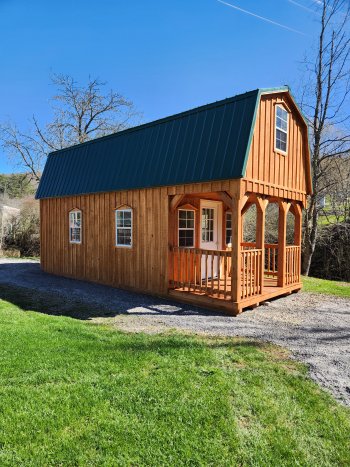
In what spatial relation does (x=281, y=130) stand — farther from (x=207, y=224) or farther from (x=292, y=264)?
(x=292, y=264)

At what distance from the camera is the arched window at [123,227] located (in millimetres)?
9289

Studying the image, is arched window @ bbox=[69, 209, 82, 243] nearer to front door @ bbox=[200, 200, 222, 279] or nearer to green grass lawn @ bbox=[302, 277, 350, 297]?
front door @ bbox=[200, 200, 222, 279]

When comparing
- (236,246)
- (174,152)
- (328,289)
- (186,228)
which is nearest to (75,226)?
(186,228)

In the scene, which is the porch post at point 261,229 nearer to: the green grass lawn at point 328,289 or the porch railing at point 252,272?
the porch railing at point 252,272

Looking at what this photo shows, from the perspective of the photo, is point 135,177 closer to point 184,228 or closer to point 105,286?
point 184,228

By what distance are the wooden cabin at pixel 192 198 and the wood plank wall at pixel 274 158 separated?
0.03m

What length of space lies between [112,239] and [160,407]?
23.2 ft

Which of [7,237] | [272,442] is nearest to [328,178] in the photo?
[272,442]

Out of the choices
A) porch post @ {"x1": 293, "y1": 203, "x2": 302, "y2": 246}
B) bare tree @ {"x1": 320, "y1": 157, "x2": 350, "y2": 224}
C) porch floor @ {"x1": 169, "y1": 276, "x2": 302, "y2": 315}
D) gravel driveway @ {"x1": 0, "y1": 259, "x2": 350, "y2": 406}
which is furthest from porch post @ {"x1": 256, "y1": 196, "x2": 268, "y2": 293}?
bare tree @ {"x1": 320, "y1": 157, "x2": 350, "y2": 224}

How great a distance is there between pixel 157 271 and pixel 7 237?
15122mm

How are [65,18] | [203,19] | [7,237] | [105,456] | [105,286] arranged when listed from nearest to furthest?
[105,456] < [65,18] < [203,19] < [105,286] < [7,237]

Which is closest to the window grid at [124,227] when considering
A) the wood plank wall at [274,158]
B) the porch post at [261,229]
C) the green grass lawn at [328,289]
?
the porch post at [261,229]

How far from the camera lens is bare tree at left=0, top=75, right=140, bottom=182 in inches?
960

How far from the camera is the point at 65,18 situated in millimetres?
7719
